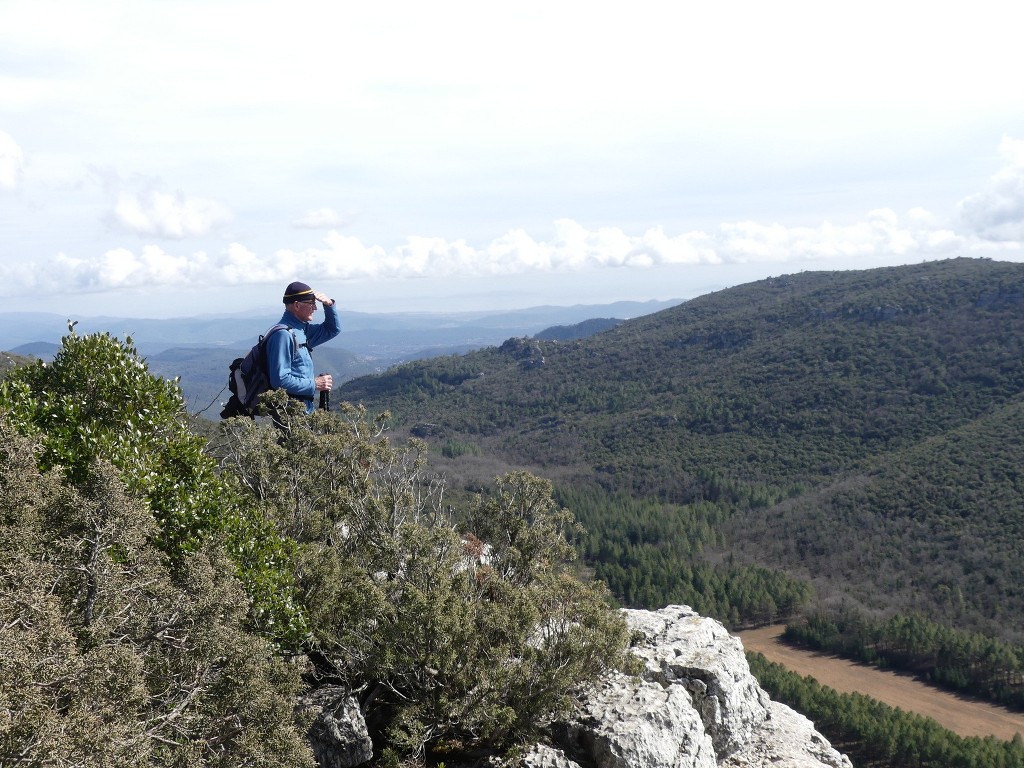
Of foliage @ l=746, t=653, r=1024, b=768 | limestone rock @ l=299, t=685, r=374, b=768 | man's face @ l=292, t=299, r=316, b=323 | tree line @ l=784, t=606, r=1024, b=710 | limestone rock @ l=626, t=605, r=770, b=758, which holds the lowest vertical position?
tree line @ l=784, t=606, r=1024, b=710

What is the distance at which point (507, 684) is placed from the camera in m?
6.49

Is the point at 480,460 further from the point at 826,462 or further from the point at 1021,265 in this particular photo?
the point at 1021,265

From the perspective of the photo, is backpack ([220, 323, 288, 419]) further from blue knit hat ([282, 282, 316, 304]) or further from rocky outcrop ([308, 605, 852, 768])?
rocky outcrop ([308, 605, 852, 768])

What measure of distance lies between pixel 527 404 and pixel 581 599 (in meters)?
120

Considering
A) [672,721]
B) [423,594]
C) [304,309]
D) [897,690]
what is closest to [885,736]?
[897,690]

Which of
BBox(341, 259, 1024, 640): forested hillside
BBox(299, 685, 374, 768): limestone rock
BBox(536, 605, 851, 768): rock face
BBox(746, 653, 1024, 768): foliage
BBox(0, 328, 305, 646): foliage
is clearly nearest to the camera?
BBox(0, 328, 305, 646): foliage

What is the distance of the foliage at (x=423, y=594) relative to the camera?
21.0 ft

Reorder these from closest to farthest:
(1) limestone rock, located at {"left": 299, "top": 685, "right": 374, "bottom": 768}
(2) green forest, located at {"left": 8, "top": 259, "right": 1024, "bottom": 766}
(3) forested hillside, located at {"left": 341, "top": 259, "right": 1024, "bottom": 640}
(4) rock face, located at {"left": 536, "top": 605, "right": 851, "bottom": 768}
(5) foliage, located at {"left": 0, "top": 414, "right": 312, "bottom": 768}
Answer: (5) foliage, located at {"left": 0, "top": 414, "right": 312, "bottom": 768}, (2) green forest, located at {"left": 8, "top": 259, "right": 1024, "bottom": 766}, (1) limestone rock, located at {"left": 299, "top": 685, "right": 374, "bottom": 768}, (4) rock face, located at {"left": 536, "top": 605, "right": 851, "bottom": 768}, (3) forested hillside, located at {"left": 341, "top": 259, "right": 1024, "bottom": 640}

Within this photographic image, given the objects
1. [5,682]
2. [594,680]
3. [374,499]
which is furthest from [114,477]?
[594,680]

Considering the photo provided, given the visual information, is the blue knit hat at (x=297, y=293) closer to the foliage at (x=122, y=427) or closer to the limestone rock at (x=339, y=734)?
the foliage at (x=122, y=427)

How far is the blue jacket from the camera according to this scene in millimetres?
8250

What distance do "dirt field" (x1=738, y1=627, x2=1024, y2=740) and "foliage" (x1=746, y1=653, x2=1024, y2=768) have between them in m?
7.05

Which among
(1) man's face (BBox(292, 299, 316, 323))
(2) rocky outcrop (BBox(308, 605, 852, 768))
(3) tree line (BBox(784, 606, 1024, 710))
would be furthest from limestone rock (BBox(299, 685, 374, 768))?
(3) tree line (BBox(784, 606, 1024, 710))

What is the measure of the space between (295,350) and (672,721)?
6.11m
